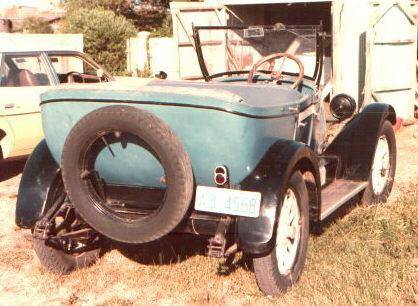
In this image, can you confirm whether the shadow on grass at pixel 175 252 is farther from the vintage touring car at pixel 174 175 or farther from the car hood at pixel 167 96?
the car hood at pixel 167 96

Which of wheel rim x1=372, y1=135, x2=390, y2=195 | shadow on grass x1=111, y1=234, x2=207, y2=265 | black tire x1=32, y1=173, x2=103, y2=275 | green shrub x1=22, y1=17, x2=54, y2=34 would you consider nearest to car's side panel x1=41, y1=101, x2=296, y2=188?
black tire x1=32, y1=173, x2=103, y2=275

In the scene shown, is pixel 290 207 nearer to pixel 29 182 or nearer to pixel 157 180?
pixel 157 180

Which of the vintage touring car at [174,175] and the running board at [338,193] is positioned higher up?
the vintage touring car at [174,175]

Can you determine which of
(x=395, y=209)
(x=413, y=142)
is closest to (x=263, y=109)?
(x=395, y=209)

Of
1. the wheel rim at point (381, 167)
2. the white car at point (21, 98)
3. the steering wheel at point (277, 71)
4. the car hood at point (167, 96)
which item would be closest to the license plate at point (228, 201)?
the car hood at point (167, 96)

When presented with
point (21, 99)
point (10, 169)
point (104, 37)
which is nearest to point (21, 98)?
point (21, 99)

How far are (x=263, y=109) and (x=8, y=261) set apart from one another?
8.14 feet

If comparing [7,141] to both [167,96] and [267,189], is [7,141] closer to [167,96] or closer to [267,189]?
[167,96]

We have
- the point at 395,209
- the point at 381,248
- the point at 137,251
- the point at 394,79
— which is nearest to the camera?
the point at 381,248

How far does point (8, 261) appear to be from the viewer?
182 inches

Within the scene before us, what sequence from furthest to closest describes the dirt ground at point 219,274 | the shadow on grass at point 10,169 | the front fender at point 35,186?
the shadow on grass at point 10,169, the front fender at point 35,186, the dirt ground at point 219,274

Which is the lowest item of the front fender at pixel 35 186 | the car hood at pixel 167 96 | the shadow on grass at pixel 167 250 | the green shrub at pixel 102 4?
the shadow on grass at pixel 167 250

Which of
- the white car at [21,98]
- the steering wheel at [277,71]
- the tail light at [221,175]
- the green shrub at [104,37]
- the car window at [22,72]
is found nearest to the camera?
the tail light at [221,175]

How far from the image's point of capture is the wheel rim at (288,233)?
12.1 feet
